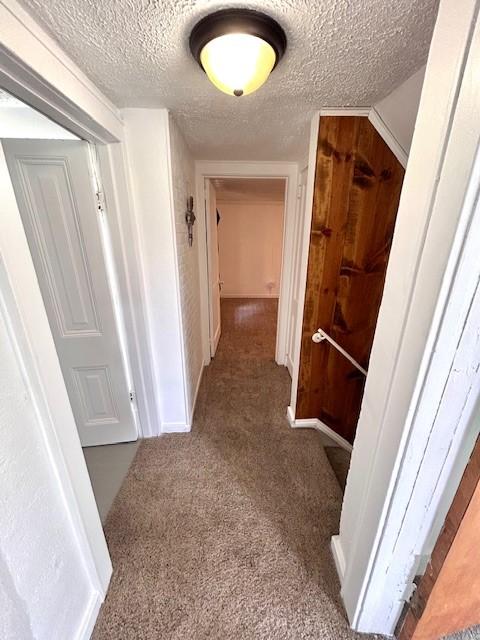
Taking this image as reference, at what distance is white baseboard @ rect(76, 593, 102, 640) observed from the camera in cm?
95

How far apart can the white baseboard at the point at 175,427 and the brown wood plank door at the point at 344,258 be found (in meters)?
0.89

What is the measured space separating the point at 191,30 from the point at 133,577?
82.1 inches

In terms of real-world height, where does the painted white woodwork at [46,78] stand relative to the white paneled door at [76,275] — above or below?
above

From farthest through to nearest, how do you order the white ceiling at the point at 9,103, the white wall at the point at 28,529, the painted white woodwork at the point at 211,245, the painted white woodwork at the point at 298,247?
the painted white woodwork at the point at 211,245, the painted white woodwork at the point at 298,247, the white ceiling at the point at 9,103, the white wall at the point at 28,529

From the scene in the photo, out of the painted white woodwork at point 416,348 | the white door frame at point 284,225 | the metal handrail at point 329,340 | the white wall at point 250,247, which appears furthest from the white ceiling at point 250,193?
the painted white woodwork at point 416,348

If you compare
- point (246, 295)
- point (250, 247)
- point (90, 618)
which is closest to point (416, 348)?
point (90, 618)

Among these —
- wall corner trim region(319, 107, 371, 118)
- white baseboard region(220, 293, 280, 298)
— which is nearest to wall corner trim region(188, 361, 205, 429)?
A: wall corner trim region(319, 107, 371, 118)

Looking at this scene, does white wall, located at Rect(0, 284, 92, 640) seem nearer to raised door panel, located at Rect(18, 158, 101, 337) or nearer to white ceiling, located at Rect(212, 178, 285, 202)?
raised door panel, located at Rect(18, 158, 101, 337)

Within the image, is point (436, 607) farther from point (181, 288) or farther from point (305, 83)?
point (305, 83)

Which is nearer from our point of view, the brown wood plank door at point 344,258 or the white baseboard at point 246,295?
the brown wood plank door at point 344,258

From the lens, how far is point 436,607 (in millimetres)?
869

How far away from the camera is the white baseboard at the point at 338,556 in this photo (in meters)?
1.13

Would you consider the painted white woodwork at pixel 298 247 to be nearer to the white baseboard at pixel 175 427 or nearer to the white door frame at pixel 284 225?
the white door frame at pixel 284 225

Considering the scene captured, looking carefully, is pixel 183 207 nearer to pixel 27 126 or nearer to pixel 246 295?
pixel 27 126
